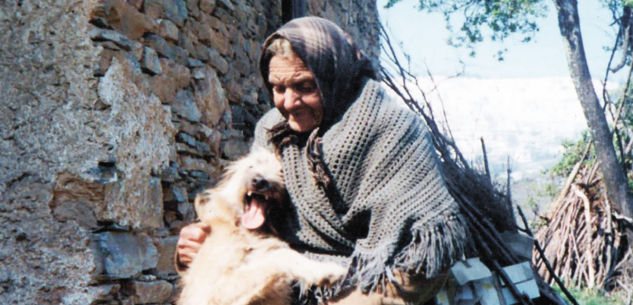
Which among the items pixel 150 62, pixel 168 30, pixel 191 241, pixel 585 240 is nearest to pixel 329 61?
pixel 191 241

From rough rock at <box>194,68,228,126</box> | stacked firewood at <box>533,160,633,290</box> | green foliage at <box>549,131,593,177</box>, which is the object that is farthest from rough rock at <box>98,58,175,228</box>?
green foliage at <box>549,131,593,177</box>

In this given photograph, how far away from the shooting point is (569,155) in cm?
1170

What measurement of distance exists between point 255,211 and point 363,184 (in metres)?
0.35

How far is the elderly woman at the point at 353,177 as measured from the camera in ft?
5.94

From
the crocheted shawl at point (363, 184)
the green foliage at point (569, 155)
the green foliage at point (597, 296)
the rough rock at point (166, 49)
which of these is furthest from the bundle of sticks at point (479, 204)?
the green foliage at point (569, 155)

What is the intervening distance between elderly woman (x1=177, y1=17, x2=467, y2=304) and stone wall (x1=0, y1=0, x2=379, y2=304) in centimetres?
131

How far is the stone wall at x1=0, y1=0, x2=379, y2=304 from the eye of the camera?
3.24m

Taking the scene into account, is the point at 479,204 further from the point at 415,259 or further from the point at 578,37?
the point at 578,37

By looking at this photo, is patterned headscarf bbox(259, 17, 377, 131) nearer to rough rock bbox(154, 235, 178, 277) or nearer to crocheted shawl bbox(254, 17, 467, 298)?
crocheted shawl bbox(254, 17, 467, 298)

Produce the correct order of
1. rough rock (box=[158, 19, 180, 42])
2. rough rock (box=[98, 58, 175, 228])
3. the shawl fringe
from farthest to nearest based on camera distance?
1. rough rock (box=[158, 19, 180, 42])
2. rough rock (box=[98, 58, 175, 228])
3. the shawl fringe

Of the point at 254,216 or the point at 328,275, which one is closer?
the point at 328,275

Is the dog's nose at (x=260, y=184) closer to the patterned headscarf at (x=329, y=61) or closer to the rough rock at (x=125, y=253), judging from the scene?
the patterned headscarf at (x=329, y=61)

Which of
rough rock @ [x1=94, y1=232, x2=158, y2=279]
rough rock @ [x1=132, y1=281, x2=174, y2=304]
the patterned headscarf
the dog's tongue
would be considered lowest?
Answer: rough rock @ [x1=132, y1=281, x2=174, y2=304]

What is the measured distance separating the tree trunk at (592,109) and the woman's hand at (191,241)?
8.86m
